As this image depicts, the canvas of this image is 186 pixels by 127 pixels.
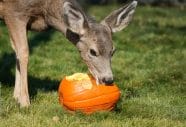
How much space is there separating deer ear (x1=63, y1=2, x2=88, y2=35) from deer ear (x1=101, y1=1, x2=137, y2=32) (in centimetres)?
39

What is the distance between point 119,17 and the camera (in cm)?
817

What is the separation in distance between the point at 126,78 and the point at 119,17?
6.58 ft

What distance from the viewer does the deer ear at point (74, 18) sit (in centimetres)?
761

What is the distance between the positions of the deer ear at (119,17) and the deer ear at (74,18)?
15.4 inches

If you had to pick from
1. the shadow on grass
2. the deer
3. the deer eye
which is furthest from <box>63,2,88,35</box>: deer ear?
the shadow on grass

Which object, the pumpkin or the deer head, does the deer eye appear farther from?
the pumpkin

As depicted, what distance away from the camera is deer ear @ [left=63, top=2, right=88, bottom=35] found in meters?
7.61

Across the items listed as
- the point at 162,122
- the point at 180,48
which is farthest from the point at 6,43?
the point at 162,122

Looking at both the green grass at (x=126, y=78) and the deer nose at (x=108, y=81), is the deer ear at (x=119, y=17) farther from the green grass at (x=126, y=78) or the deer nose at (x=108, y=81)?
the green grass at (x=126, y=78)

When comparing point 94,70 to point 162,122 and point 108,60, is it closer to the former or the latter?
point 108,60

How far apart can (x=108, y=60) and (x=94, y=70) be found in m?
0.23

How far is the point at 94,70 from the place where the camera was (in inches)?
304

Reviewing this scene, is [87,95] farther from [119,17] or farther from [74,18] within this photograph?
[119,17]

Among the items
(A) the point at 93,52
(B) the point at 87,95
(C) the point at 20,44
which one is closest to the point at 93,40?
(A) the point at 93,52
